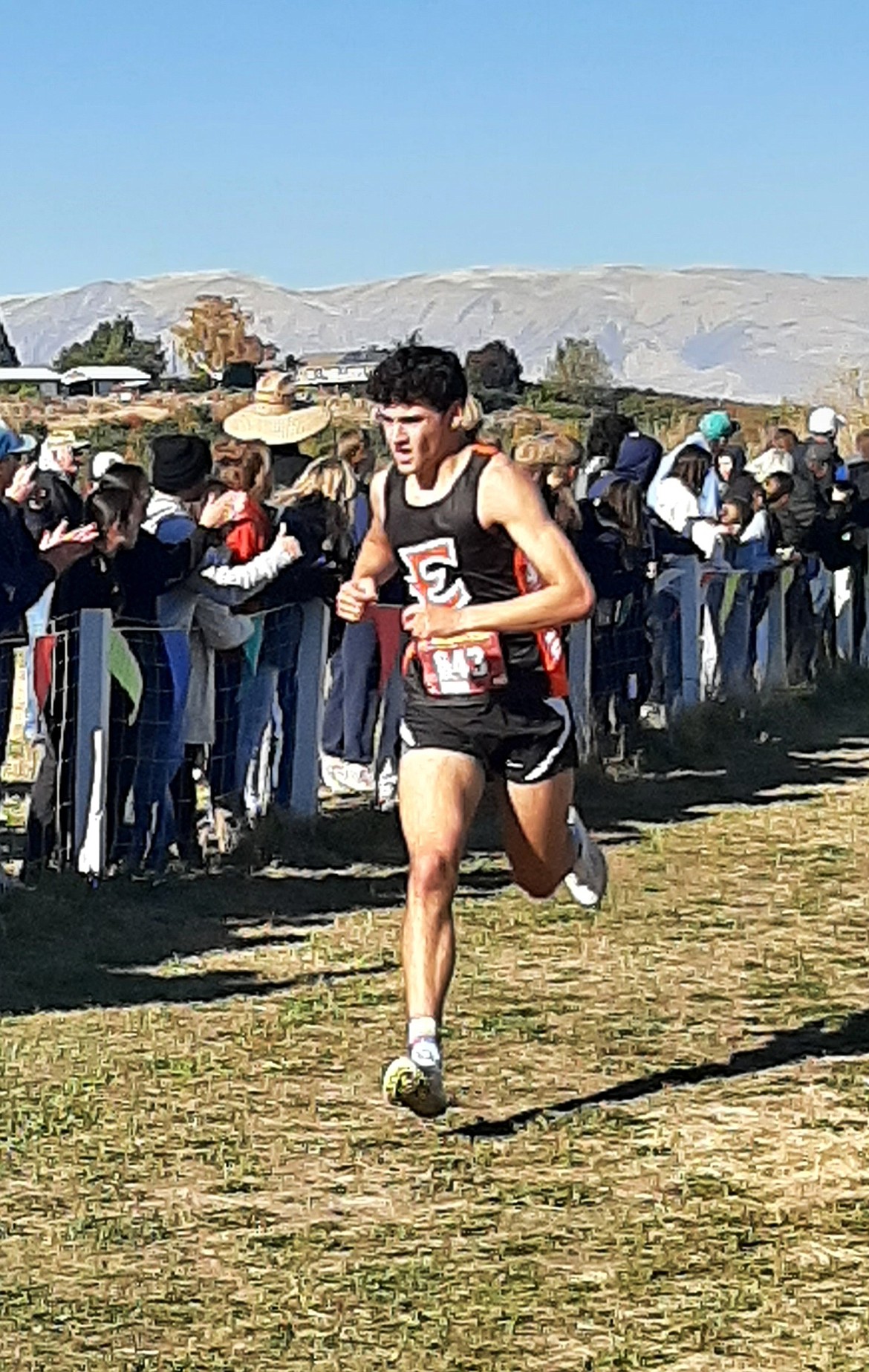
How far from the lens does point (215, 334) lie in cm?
10912

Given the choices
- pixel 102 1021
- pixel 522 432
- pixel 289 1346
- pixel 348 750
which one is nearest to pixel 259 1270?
pixel 289 1346

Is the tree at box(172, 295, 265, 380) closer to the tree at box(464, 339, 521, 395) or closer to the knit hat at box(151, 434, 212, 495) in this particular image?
the tree at box(464, 339, 521, 395)

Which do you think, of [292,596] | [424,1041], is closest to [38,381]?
[292,596]

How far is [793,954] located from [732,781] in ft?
17.0

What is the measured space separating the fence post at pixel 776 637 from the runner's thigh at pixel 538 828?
34.8 ft

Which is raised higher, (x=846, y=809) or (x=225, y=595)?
(x=225, y=595)

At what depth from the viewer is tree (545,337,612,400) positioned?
258 ft

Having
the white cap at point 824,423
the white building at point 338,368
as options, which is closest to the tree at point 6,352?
the white building at point 338,368

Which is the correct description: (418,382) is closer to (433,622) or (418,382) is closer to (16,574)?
(433,622)

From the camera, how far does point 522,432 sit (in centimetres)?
1630

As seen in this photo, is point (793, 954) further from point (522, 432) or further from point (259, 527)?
point (522, 432)

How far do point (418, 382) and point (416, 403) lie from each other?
0.06 meters

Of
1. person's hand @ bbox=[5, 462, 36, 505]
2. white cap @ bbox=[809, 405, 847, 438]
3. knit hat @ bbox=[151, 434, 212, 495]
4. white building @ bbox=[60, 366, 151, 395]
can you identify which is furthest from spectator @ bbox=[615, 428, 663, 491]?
white building @ bbox=[60, 366, 151, 395]

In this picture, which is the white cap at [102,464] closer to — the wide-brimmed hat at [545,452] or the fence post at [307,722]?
the fence post at [307,722]
